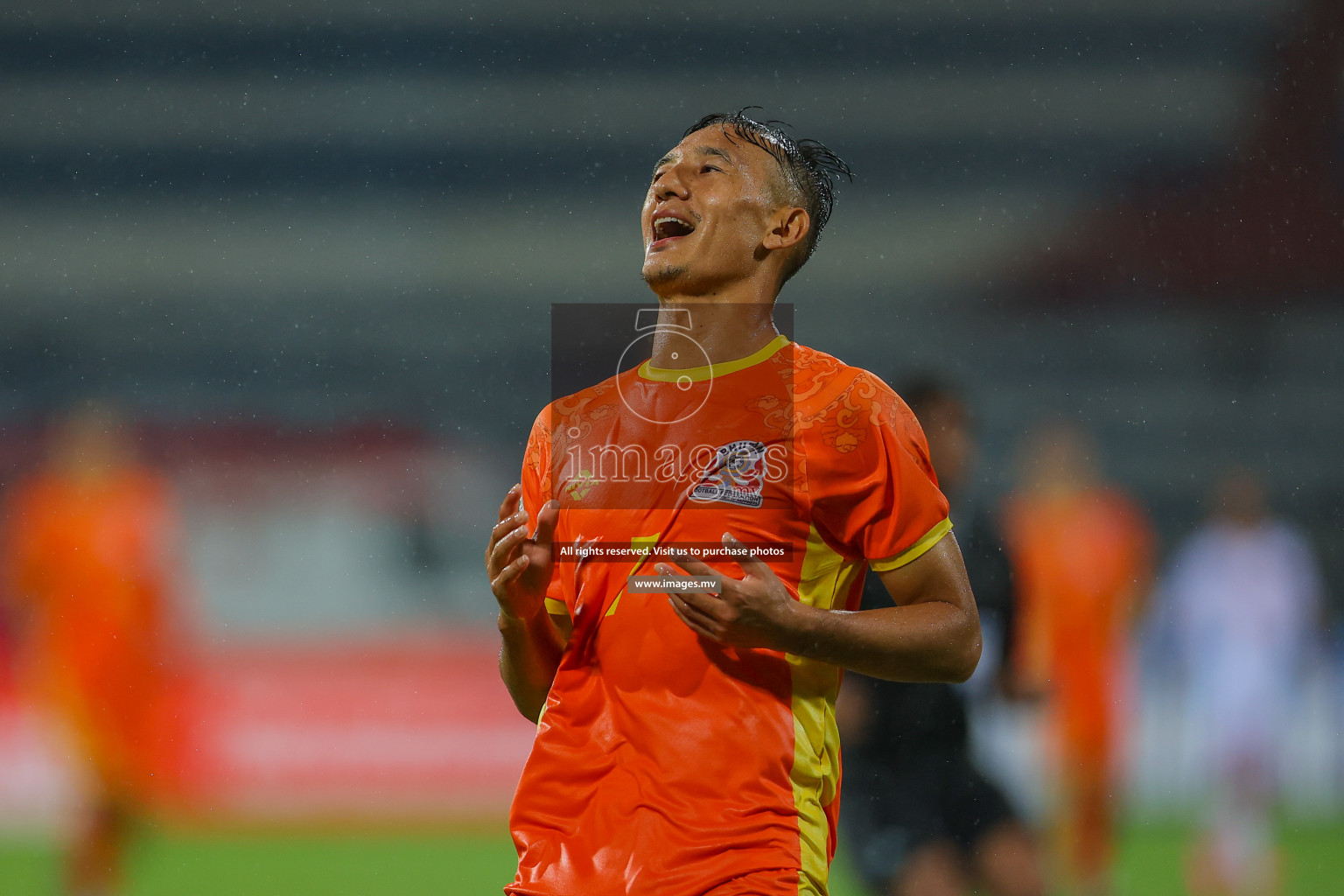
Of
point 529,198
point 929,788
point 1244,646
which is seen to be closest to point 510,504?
point 929,788

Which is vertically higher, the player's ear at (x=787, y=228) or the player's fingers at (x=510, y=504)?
the player's ear at (x=787, y=228)

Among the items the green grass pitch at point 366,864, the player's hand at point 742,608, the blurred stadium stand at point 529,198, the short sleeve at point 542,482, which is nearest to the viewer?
the player's hand at point 742,608

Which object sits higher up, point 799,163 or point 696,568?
point 799,163

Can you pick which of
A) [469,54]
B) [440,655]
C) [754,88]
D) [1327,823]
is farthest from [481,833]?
[469,54]

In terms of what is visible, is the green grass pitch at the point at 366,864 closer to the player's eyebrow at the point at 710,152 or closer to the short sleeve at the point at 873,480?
the short sleeve at the point at 873,480

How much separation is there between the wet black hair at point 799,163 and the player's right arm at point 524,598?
49 cm

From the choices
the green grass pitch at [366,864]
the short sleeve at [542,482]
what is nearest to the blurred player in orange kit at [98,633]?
the green grass pitch at [366,864]

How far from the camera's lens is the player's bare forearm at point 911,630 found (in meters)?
1.15

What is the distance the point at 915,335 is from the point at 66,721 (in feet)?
15.5

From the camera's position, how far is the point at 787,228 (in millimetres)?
1435

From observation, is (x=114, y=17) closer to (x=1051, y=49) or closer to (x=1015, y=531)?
(x=1051, y=49)

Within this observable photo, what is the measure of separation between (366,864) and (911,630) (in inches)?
134

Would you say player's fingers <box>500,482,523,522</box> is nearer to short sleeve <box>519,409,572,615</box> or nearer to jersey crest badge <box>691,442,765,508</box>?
short sleeve <box>519,409,572,615</box>

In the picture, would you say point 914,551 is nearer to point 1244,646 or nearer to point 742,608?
point 742,608
